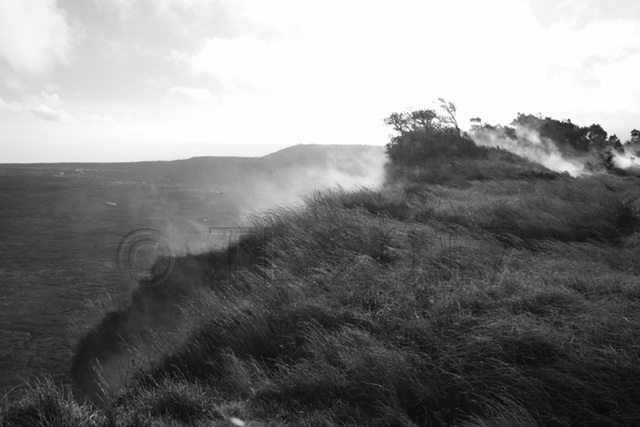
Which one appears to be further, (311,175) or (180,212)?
(311,175)

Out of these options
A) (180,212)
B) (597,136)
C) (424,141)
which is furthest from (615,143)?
(180,212)

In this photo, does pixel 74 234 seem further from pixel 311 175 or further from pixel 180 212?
pixel 311 175

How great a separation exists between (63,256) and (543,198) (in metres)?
11.1

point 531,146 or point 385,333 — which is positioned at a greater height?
point 531,146

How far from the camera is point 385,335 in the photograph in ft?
Answer: 14.4

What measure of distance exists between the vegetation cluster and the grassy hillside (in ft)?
0.06

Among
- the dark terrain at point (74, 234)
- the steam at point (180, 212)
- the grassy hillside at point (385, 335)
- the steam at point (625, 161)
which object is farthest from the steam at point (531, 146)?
the grassy hillside at point (385, 335)

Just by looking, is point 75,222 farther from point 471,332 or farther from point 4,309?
point 471,332

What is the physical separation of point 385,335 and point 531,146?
22886 millimetres

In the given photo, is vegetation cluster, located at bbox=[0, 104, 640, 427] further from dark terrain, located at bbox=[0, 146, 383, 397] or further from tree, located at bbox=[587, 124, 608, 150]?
tree, located at bbox=[587, 124, 608, 150]

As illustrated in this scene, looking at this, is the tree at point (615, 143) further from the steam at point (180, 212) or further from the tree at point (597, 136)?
the steam at point (180, 212)

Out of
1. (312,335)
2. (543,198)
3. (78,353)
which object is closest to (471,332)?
(312,335)

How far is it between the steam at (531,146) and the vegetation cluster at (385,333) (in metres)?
14.4

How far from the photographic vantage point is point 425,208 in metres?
9.62
